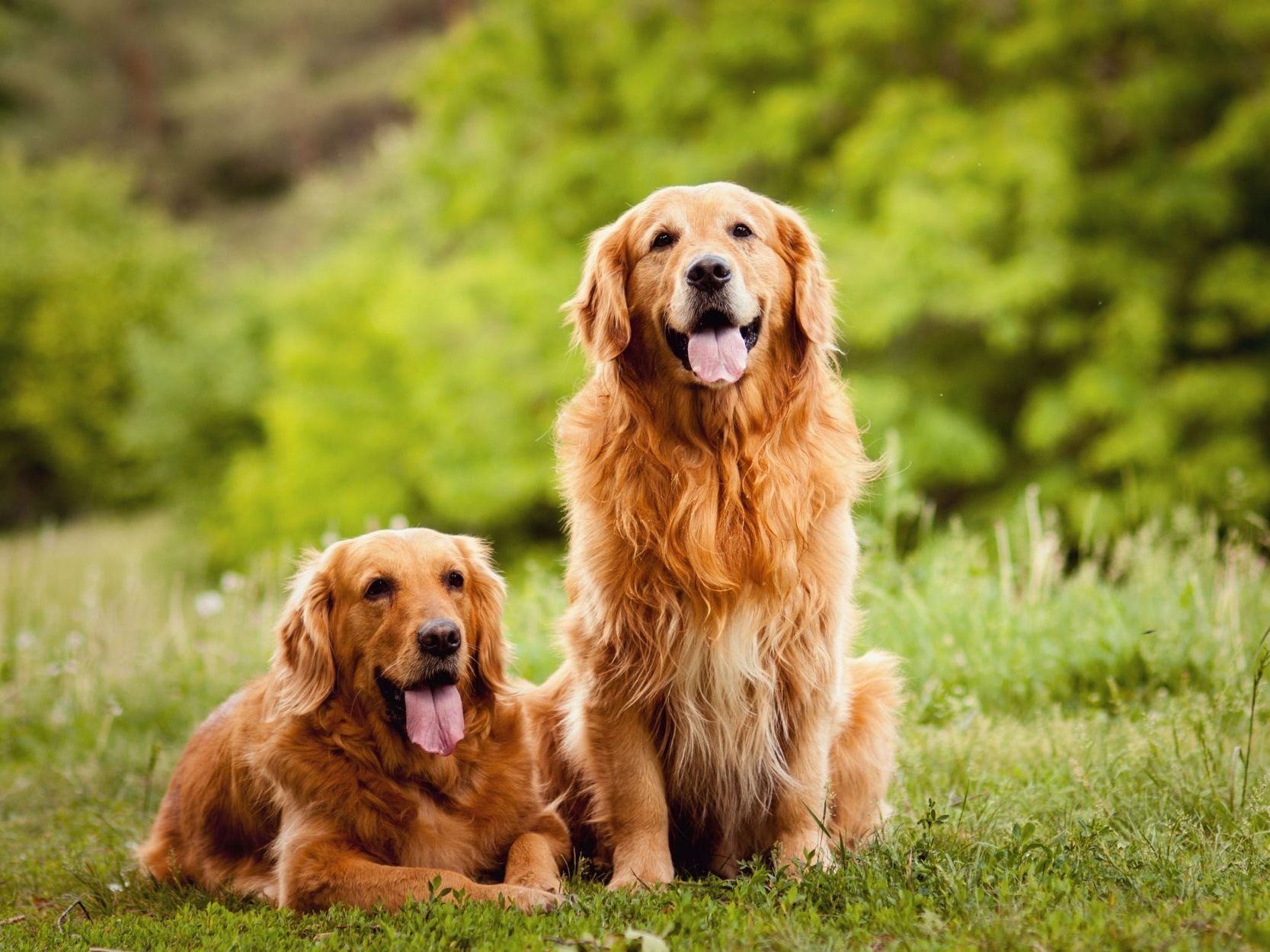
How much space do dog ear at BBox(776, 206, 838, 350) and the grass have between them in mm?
1447

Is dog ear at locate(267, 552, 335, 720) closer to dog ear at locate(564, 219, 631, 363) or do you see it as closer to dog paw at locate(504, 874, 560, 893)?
dog paw at locate(504, 874, 560, 893)

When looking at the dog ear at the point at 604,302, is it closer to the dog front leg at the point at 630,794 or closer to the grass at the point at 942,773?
the dog front leg at the point at 630,794

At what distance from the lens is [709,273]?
3.58m

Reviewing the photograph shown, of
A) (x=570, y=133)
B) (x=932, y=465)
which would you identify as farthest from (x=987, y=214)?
(x=570, y=133)

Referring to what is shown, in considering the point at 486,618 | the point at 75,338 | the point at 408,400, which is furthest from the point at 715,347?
the point at 75,338

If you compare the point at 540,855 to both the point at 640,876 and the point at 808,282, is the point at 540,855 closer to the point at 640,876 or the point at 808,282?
the point at 640,876

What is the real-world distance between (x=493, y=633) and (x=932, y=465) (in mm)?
7964

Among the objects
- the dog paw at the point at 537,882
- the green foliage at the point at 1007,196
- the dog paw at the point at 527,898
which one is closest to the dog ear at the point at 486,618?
the dog paw at the point at 537,882

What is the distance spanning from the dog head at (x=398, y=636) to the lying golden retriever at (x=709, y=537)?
31 centimetres

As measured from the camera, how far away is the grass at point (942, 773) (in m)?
2.97

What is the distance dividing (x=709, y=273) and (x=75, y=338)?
25.9 meters

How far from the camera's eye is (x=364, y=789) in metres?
3.69

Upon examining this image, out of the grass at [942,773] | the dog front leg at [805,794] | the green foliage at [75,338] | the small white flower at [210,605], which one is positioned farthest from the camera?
the green foliage at [75,338]

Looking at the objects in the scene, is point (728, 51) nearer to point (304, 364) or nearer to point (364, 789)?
point (304, 364)
